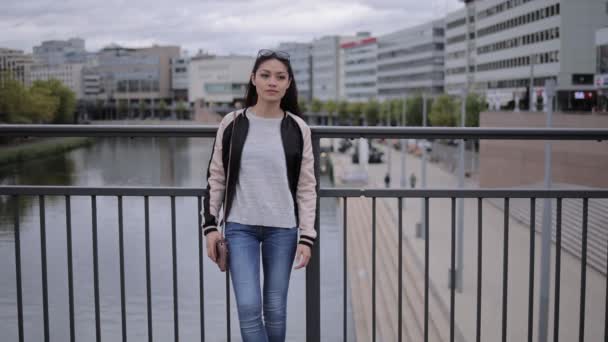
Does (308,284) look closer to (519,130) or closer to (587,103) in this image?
(519,130)

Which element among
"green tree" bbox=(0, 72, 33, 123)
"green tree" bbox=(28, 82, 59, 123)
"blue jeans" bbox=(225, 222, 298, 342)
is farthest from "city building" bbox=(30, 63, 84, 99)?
"blue jeans" bbox=(225, 222, 298, 342)

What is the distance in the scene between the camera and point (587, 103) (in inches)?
551

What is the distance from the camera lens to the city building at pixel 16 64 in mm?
13048

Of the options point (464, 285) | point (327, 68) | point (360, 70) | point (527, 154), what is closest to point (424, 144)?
point (527, 154)

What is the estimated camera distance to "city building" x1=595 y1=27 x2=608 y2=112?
35.9 ft

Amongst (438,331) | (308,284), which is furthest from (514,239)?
(308,284)

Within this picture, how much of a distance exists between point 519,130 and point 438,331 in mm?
10352

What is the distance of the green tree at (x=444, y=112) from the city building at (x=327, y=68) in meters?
72.4

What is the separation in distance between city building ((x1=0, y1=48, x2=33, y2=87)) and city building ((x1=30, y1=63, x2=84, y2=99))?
0.66 ft

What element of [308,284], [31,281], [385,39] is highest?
[385,39]

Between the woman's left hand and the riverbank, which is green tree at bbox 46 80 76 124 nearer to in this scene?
the riverbank

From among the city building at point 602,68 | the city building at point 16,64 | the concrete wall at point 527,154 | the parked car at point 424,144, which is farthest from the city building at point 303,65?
the city building at point 602,68

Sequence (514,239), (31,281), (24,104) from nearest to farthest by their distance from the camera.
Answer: (31,281) < (24,104) < (514,239)

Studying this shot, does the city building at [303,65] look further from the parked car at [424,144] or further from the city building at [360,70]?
the parked car at [424,144]
